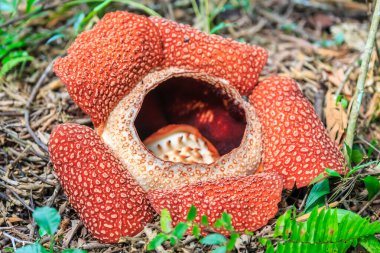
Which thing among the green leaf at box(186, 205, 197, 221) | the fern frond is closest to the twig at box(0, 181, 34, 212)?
the green leaf at box(186, 205, 197, 221)

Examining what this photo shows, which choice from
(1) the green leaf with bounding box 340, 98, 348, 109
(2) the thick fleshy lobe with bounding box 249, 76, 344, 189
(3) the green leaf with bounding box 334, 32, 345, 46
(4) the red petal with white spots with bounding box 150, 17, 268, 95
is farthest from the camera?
(3) the green leaf with bounding box 334, 32, 345, 46

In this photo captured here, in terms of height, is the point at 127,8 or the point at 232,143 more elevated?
the point at 127,8

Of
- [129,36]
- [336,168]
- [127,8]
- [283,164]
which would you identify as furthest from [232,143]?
[127,8]

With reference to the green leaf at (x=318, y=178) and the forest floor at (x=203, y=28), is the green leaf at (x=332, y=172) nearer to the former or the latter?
the green leaf at (x=318, y=178)

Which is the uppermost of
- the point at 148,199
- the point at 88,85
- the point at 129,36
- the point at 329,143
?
the point at 129,36

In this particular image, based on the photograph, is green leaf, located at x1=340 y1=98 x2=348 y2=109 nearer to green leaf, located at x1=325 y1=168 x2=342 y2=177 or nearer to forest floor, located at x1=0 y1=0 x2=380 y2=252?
forest floor, located at x1=0 y1=0 x2=380 y2=252

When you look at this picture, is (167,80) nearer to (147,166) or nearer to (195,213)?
(147,166)

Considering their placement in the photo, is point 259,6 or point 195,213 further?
point 259,6
